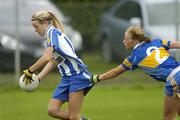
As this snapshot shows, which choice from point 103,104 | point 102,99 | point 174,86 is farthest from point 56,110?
point 102,99

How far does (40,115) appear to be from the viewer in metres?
12.7

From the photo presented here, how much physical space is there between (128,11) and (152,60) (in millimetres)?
8209

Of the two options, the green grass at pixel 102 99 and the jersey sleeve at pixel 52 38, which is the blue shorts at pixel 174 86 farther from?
the green grass at pixel 102 99

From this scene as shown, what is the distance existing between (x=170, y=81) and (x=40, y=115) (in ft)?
12.8

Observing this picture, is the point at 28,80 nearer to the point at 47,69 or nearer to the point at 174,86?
the point at 47,69

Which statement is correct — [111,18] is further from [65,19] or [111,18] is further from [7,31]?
[7,31]

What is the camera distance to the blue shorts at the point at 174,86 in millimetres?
9211

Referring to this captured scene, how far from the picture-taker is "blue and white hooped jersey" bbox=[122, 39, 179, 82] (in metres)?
9.28

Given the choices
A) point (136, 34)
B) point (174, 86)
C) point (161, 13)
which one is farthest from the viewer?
point (161, 13)

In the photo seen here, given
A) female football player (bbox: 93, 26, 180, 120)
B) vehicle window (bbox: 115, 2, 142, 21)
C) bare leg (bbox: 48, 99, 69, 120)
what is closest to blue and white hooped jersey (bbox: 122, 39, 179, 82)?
female football player (bbox: 93, 26, 180, 120)

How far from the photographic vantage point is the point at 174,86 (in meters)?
9.23

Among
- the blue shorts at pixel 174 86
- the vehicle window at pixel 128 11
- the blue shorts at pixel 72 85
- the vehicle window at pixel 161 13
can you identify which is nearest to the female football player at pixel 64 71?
the blue shorts at pixel 72 85

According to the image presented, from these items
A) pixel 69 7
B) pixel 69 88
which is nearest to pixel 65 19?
pixel 69 7

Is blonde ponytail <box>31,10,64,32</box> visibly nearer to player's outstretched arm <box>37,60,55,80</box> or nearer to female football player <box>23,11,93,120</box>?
female football player <box>23,11,93,120</box>
